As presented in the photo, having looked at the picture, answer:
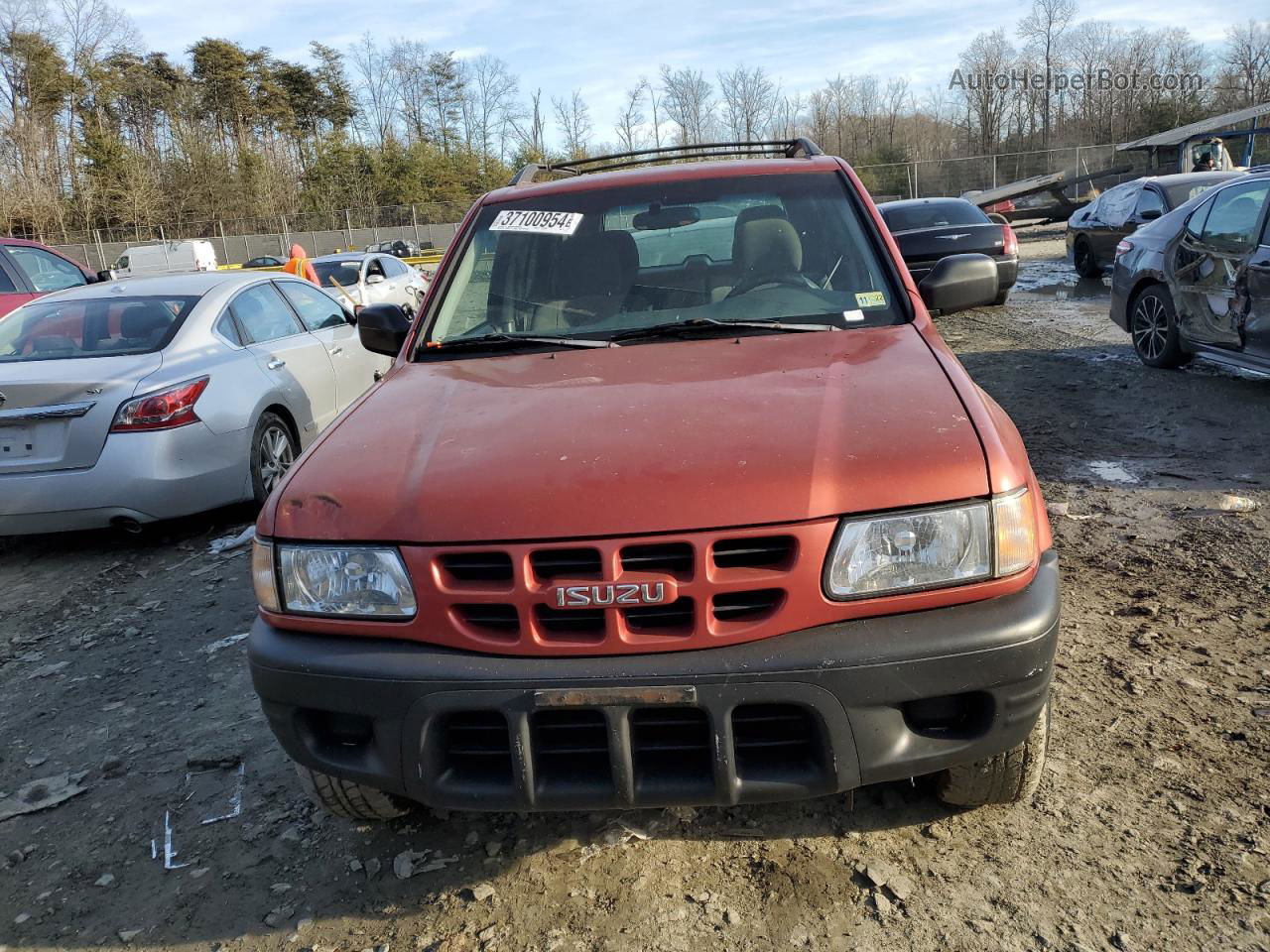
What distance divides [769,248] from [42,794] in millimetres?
2936

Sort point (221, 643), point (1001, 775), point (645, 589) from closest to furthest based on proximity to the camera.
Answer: point (645, 589), point (1001, 775), point (221, 643)

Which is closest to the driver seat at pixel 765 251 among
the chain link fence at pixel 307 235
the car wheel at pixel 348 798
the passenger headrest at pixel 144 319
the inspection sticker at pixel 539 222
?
the inspection sticker at pixel 539 222

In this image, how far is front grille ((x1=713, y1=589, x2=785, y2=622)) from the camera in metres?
2.06

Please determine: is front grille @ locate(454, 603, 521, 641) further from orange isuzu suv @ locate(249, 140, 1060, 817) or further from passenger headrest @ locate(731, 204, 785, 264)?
passenger headrest @ locate(731, 204, 785, 264)

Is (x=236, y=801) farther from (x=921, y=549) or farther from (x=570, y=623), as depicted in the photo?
(x=921, y=549)

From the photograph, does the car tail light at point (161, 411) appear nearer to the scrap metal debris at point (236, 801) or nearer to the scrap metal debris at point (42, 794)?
the scrap metal debris at point (42, 794)

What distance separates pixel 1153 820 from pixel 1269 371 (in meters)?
5.09

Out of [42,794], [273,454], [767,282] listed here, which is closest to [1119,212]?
[273,454]

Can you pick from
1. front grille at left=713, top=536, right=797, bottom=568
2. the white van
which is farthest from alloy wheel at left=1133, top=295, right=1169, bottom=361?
the white van

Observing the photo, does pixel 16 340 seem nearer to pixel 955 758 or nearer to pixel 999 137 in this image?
pixel 955 758

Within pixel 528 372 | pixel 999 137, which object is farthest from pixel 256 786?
pixel 999 137

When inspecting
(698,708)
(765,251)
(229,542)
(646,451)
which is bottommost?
(229,542)

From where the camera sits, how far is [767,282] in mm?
3252

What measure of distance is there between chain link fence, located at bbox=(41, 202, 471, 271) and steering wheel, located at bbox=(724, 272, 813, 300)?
43.7 meters
